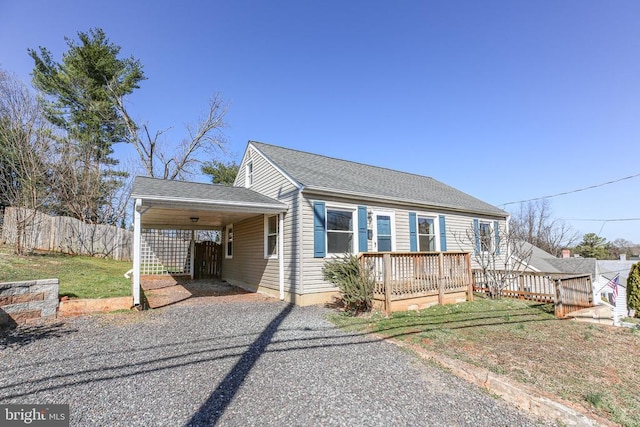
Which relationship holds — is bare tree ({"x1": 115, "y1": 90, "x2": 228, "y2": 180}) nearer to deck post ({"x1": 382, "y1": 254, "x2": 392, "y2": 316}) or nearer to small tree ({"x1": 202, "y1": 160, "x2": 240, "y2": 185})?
small tree ({"x1": 202, "y1": 160, "x2": 240, "y2": 185})

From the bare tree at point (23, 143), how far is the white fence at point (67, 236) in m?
0.32

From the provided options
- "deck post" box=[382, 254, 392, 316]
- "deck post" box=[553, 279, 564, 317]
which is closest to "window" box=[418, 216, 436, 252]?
"deck post" box=[553, 279, 564, 317]

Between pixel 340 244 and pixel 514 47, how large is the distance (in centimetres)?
839

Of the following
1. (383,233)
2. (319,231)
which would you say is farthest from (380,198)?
(319,231)

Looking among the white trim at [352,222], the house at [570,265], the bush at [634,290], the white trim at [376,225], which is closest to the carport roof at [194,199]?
the white trim at [352,222]

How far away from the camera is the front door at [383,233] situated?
927cm

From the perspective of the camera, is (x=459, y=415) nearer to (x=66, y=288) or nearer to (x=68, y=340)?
(x=68, y=340)

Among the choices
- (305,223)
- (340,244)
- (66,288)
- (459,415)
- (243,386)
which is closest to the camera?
(459,415)

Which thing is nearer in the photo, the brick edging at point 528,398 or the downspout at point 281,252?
the brick edging at point 528,398

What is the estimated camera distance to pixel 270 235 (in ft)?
30.7

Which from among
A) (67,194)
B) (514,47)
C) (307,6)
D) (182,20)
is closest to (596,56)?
(514,47)

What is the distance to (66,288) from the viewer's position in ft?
24.2

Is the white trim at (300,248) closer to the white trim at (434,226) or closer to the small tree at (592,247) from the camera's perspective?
the white trim at (434,226)

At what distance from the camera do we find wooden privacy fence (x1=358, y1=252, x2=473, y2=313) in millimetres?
6750
